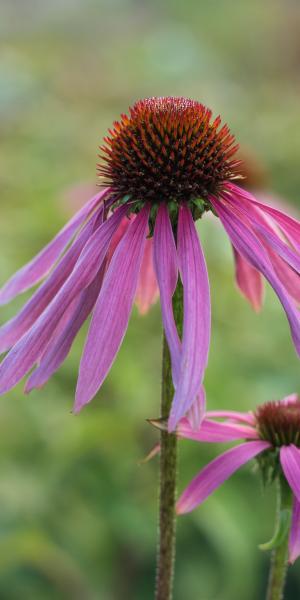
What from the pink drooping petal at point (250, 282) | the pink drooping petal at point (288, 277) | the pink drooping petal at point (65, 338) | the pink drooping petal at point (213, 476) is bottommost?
the pink drooping petal at point (213, 476)

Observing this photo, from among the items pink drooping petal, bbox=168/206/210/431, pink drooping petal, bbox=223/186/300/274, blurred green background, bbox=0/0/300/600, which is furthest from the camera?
blurred green background, bbox=0/0/300/600

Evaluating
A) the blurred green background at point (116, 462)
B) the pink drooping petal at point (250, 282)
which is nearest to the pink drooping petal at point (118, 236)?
the pink drooping petal at point (250, 282)

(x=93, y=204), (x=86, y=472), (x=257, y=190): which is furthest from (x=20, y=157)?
(x=93, y=204)

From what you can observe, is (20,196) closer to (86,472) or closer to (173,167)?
(86,472)

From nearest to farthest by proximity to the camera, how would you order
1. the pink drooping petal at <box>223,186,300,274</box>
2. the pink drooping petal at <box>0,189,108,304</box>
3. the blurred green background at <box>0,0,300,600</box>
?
the pink drooping petal at <box>223,186,300,274</box>, the pink drooping petal at <box>0,189,108,304</box>, the blurred green background at <box>0,0,300,600</box>

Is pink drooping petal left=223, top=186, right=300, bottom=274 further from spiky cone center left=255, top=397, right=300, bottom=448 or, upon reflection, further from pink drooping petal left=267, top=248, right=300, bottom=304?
spiky cone center left=255, top=397, right=300, bottom=448

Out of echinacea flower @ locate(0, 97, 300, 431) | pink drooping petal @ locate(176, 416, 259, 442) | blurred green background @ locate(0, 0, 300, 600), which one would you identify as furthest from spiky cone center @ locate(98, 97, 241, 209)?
blurred green background @ locate(0, 0, 300, 600)

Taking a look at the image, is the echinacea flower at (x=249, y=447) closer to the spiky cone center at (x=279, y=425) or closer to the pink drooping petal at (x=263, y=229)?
the spiky cone center at (x=279, y=425)
